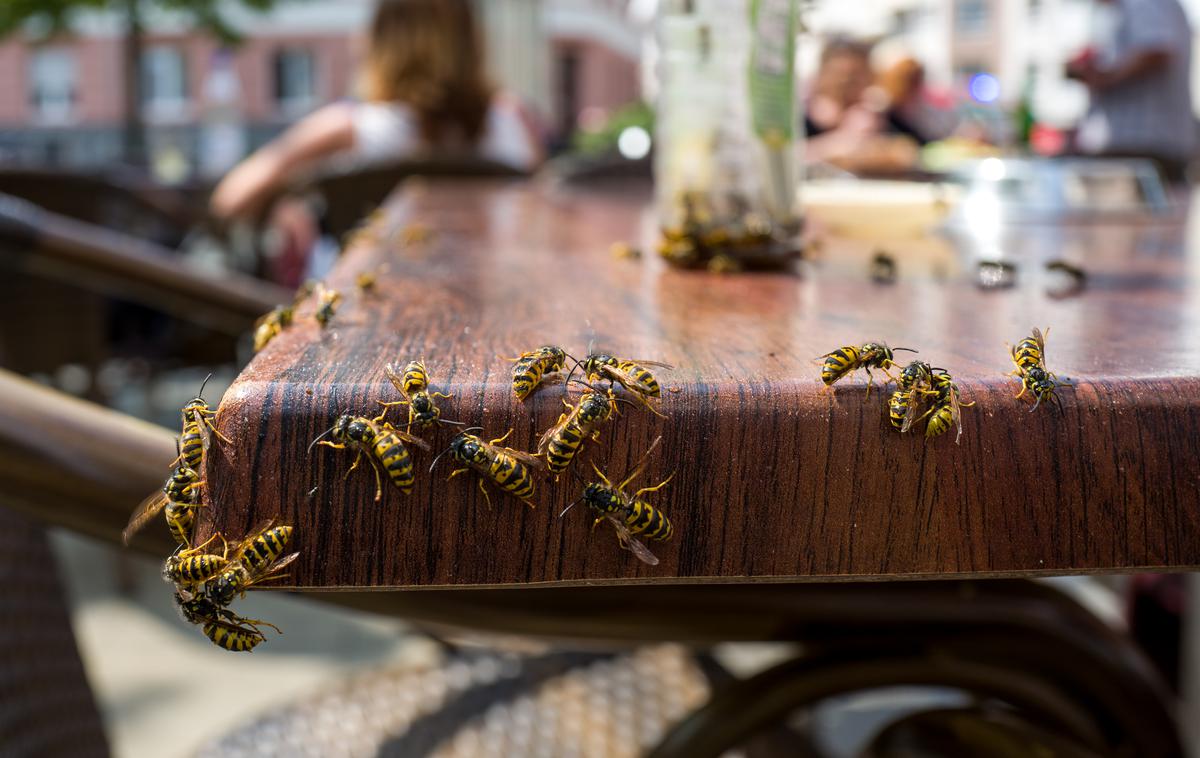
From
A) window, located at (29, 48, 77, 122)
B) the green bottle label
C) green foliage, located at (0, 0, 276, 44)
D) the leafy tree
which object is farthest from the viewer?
window, located at (29, 48, 77, 122)

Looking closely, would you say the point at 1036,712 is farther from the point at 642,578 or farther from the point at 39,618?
the point at 39,618

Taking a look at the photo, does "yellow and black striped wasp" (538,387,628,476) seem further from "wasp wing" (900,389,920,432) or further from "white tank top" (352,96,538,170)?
"white tank top" (352,96,538,170)

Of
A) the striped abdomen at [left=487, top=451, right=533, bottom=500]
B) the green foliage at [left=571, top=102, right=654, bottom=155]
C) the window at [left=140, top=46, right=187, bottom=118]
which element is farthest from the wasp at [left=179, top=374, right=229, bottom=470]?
the window at [left=140, top=46, right=187, bottom=118]

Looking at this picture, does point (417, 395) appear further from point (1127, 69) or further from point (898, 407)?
point (1127, 69)

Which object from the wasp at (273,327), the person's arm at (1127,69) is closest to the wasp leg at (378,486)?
the wasp at (273,327)

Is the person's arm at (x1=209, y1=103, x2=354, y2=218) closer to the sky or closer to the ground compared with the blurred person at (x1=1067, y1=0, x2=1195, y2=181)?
closer to the ground

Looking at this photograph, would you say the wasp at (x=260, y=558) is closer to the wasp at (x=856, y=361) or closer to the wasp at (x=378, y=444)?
the wasp at (x=378, y=444)

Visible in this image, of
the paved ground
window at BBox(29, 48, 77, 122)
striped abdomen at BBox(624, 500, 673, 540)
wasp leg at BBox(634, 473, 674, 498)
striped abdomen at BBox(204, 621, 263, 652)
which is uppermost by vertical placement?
window at BBox(29, 48, 77, 122)

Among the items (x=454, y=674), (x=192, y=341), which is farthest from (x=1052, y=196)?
(x=192, y=341)
